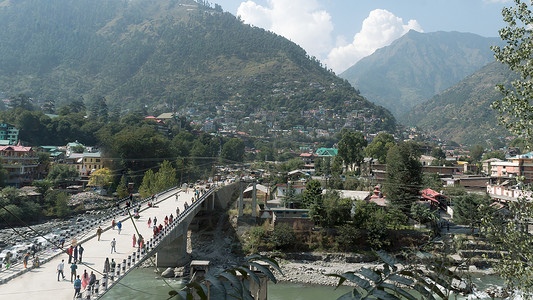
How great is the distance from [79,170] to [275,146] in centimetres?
4712

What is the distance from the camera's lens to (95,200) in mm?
39438

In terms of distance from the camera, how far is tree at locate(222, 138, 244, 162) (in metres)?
65.1

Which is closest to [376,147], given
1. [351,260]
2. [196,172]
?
[196,172]

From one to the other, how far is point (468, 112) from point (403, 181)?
11230cm

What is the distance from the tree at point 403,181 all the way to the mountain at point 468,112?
3357 inches

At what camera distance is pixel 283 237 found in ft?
80.8

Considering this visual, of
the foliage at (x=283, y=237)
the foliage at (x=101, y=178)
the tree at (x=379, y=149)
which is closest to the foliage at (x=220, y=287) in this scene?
the foliage at (x=283, y=237)

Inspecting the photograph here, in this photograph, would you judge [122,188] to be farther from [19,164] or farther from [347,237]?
[347,237]

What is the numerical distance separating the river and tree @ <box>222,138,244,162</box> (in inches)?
1725

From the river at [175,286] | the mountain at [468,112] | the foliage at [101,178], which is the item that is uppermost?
the mountain at [468,112]

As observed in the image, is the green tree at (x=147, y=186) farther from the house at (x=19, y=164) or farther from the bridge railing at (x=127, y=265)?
the bridge railing at (x=127, y=265)

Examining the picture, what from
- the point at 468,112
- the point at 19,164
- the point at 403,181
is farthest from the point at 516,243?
the point at 468,112

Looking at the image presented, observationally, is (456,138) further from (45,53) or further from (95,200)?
(45,53)

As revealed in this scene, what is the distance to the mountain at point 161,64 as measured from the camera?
118375 millimetres
